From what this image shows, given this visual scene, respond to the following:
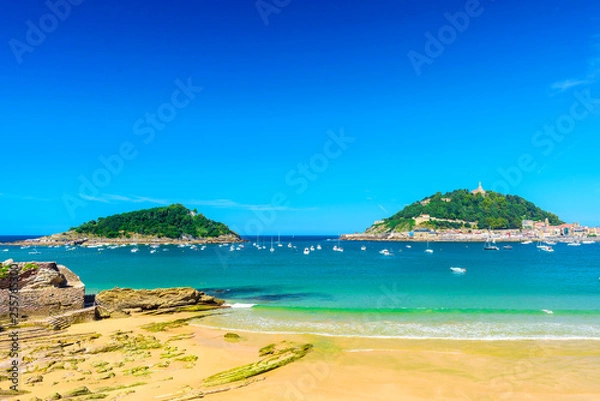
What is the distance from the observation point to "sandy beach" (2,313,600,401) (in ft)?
34.3

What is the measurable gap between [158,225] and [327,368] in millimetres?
159422

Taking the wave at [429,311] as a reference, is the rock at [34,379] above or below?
above

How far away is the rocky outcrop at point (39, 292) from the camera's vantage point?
1817 centimetres

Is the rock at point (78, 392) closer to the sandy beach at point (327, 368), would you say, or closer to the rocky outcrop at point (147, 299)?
the sandy beach at point (327, 368)

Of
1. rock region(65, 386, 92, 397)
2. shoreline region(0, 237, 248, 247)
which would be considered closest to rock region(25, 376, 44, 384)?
rock region(65, 386, 92, 397)

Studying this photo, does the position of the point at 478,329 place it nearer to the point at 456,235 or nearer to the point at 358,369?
the point at 358,369

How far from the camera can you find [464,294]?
93.0ft

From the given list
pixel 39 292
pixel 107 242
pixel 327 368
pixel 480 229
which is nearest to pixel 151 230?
pixel 107 242

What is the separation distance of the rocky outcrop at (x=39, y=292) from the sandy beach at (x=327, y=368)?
9.57ft

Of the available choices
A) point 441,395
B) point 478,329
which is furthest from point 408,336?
point 441,395

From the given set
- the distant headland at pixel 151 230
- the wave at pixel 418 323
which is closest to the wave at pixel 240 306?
the wave at pixel 418 323

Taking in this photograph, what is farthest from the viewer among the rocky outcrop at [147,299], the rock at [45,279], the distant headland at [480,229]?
the distant headland at [480,229]

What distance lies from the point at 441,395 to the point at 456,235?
165231 mm

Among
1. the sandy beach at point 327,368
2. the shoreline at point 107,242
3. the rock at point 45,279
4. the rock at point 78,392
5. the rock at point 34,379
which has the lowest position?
the sandy beach at point 327,368
